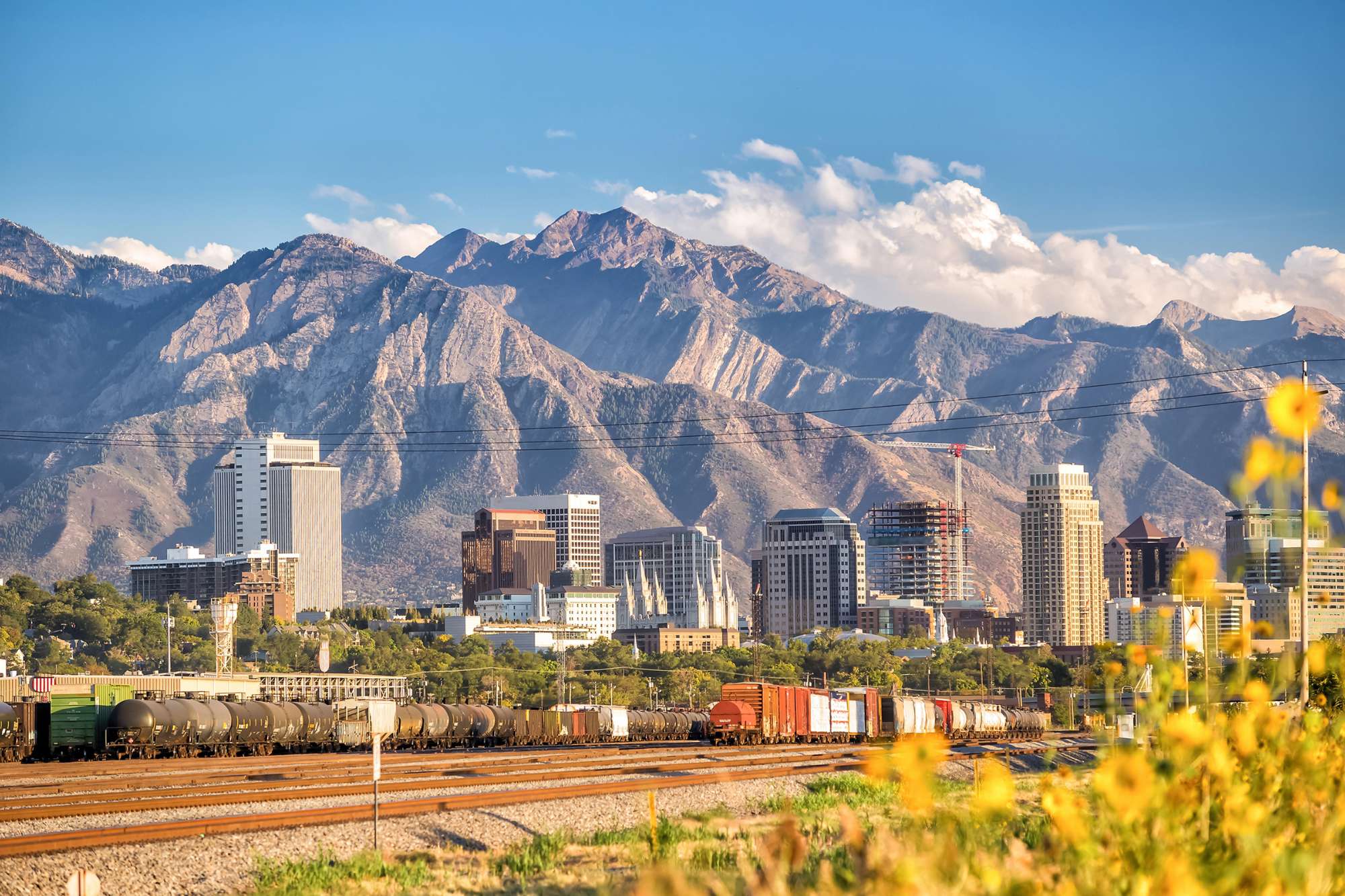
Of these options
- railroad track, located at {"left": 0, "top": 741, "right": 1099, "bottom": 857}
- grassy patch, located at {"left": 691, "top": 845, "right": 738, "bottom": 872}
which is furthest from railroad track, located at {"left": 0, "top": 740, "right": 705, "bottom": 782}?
grassy patch, located at {"left": 691, "top": 845, "right": 738, "bottom": 872}

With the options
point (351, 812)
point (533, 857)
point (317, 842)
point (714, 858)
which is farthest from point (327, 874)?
point (351, 812)

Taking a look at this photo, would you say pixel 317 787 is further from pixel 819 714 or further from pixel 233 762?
pixel 819 714

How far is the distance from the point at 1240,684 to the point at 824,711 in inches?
3469

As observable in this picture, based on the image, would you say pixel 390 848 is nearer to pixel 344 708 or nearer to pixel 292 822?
pixel 292 822

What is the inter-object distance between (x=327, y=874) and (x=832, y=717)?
7404cm

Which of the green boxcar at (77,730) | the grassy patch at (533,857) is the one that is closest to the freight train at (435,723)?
the green boxcar at (77,730)

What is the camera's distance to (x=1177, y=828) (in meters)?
9.63

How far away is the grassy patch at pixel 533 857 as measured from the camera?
1093 inches

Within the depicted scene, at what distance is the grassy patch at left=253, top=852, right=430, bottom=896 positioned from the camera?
25047mm

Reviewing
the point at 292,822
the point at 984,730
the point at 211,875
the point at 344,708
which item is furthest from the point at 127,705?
the point at 984,730

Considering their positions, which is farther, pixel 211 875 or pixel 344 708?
pixel 344 708

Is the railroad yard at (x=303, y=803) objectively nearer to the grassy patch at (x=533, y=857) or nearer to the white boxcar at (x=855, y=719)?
the grassy patch at (x=533, y=857)

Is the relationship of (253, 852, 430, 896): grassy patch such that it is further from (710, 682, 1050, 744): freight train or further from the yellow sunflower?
(710, 682, 1050, 744): freight train

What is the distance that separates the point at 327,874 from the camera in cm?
2614
